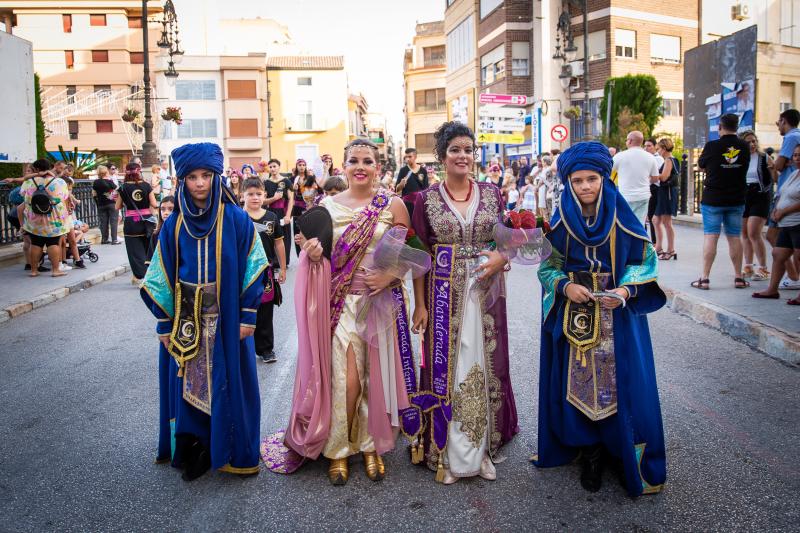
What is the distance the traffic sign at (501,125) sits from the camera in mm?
26422

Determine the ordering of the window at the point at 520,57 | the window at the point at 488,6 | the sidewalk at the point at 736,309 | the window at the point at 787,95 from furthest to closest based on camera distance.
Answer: the window at the point at 488,6 → the window at the point at 520,57 → the window at the point at 787,95 → the sidewalk at the point at 736,309

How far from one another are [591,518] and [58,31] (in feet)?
214

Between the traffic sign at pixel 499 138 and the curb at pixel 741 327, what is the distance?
57.3 ft

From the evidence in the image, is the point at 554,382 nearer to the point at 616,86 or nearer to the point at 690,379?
the point at 690,379

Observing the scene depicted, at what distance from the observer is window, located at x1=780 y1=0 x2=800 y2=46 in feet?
94.2

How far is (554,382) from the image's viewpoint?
4043 millimetres

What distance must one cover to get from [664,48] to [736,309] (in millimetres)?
33156

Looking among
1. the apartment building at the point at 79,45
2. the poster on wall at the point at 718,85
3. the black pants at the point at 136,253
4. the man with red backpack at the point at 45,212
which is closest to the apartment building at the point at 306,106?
the apartment building at the point at 79,45

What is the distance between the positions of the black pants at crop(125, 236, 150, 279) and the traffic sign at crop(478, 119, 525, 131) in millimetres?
17049

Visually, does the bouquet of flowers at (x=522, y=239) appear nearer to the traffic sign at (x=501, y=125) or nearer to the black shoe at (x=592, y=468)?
the black shoe at (x=592, y=468)

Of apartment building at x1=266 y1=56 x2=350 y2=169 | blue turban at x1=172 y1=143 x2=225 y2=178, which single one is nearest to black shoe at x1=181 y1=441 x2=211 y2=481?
blue turban at x1=172 y1=143 x2=225 y2=178

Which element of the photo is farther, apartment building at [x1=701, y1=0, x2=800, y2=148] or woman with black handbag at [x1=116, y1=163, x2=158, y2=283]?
apartment building at [x1=701, y1=0, x2=800, y2=148]

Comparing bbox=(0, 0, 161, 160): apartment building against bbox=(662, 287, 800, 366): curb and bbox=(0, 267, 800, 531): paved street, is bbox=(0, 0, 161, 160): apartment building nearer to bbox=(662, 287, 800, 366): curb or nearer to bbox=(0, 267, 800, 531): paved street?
bbox=(662, 287, 800, 366): curb

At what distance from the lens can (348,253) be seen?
410 centimetres
